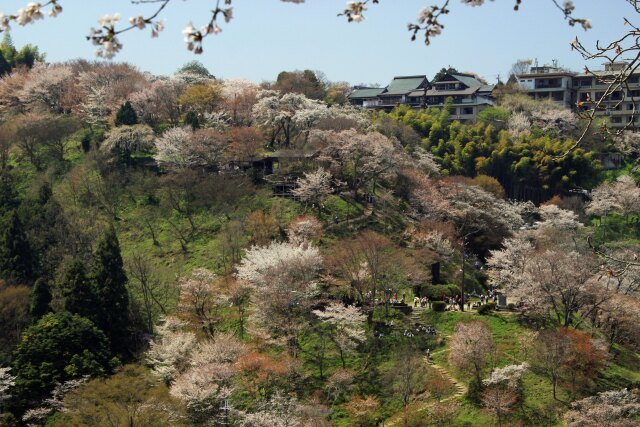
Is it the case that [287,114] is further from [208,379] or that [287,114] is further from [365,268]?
[208,379]

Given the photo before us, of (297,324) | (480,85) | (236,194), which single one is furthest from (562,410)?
(480,85)

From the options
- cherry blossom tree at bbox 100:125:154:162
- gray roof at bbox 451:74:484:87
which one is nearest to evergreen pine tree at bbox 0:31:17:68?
cherry blossom tree at bbox 100:125:154:162

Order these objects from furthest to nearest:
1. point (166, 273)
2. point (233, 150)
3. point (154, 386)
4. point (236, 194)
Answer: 1. point (233, 150)
2. point (236, 194)
3. point (166, 273)
4. point (154, 386)

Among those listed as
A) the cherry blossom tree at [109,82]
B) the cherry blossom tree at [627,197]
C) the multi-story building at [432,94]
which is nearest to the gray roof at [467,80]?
the multi-story building at [432,94]

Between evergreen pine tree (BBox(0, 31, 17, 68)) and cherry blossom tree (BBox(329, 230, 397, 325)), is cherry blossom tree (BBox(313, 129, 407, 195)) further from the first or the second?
evergreen pine tree (BBox(0, 31, 17, 68))

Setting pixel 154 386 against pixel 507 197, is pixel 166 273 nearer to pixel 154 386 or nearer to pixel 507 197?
pixel 154 386

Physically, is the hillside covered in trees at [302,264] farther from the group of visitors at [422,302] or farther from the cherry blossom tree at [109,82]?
the cherry blossom tree at [109,82]

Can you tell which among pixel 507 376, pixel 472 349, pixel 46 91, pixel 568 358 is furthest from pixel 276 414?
pixel 46 91
